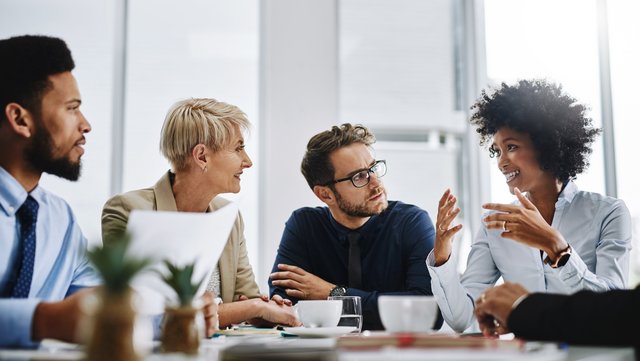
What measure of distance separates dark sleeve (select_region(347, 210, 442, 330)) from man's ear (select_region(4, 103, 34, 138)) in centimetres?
127

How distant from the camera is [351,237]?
269 centimetres

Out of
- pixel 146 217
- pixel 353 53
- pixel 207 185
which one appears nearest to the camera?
pixel 146 217

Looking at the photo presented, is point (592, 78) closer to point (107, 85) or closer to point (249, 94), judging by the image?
point (249, 94)

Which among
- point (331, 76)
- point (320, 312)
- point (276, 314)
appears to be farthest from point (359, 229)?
point (331, 76)

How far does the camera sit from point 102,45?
12.2 ft

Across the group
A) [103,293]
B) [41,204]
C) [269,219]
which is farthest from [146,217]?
[269,219]

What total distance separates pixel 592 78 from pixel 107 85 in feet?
9.26

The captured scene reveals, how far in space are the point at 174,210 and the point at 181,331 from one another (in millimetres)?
1394

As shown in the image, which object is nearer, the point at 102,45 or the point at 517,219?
the point at 517,219

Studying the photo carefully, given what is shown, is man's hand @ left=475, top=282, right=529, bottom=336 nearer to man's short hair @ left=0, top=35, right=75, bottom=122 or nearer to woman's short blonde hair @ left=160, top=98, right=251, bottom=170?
man's short hair @ left=0, top=35, right=75, bottom=122

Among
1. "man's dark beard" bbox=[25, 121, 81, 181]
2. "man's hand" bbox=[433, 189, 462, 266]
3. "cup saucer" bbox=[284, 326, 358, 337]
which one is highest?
"man's dark beard" bbox=[25, 121, 81, 181]

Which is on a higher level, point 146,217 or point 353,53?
point 353,53

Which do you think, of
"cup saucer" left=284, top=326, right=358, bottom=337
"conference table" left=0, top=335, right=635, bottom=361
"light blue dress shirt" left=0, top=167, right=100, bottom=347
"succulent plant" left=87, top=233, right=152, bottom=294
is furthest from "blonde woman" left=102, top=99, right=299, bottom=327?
"succulent plant" left=87, top=233, right=152, bottom=294

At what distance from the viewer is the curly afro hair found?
2463mm
